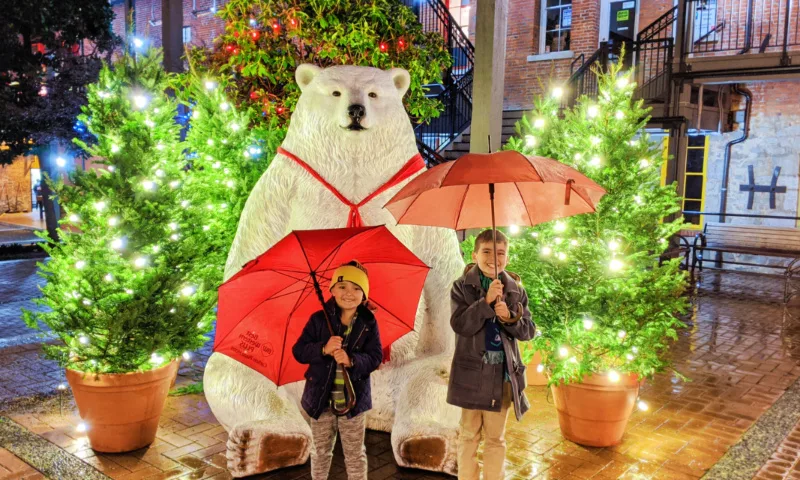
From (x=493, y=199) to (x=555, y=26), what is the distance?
12.5 m

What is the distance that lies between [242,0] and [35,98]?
805 centimetres

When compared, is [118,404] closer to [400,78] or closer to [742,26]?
[400,78]

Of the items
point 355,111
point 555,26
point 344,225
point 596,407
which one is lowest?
point 596,407

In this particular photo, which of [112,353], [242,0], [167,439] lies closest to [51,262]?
[112,353]

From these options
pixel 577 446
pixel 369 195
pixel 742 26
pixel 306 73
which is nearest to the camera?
pixel 369 195

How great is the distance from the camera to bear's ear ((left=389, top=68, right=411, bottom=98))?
4.03 m

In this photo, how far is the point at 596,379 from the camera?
4.05m

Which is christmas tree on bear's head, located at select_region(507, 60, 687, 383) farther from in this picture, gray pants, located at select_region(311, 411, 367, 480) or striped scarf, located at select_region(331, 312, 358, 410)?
striped scarf, located at select_region(331, 312, 358, 410)


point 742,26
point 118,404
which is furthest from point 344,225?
point 742,26

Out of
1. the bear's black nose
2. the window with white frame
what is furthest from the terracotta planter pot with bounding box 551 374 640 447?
the window with white frame

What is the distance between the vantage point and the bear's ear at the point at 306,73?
3.96 meters

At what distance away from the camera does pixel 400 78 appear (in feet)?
13.3

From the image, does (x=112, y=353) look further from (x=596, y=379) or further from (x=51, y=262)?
(x=596, y=379)

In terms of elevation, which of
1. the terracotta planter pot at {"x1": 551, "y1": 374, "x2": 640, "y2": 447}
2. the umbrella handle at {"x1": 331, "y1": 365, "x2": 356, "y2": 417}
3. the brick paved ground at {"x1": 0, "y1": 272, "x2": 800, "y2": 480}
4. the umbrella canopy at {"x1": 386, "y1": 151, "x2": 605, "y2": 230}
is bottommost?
the brick paved ground at {"x1": 0, "y1": 272, "x2": 800, "y2": 480}
